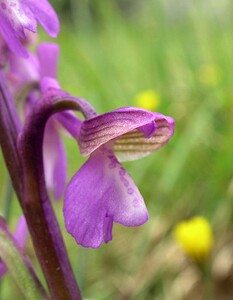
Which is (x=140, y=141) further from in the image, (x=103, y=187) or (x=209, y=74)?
(x=209, y=74)

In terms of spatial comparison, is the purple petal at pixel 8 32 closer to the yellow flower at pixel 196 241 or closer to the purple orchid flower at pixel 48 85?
the purple orchid flower at pixel 48 85

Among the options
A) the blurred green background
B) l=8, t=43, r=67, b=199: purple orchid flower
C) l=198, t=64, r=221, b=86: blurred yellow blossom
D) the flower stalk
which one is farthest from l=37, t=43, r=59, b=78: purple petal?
l=198, t=64, r=221, b=86: blurred yellow blossom

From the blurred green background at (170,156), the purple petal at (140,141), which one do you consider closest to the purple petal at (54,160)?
the purple petal at (140,141)

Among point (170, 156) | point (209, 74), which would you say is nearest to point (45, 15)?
point (170, 156)

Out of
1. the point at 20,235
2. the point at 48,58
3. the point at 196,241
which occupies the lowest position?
the point at 196,241

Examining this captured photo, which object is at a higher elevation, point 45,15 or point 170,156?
point 45,15

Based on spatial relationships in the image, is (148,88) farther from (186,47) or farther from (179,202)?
(179,202)
